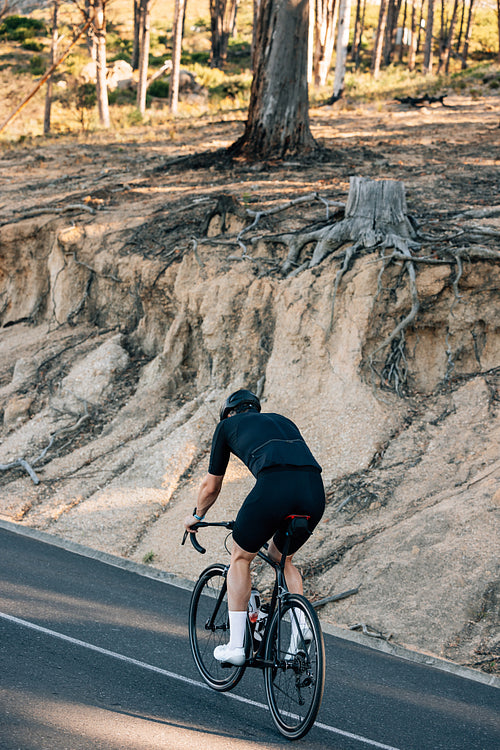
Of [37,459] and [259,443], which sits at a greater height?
[259,443]

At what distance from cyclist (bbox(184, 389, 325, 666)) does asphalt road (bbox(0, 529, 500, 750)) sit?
0.49m

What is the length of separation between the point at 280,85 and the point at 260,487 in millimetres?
14339

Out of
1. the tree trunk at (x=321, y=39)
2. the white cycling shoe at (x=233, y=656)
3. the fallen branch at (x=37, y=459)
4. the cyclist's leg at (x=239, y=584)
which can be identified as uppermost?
the tree trunk at (x=321, y=39)

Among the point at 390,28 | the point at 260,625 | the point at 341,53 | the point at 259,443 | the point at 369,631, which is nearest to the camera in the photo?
the point at 259,443

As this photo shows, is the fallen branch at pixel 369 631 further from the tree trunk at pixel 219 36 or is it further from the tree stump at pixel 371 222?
the tree trunk at pixel 219 36

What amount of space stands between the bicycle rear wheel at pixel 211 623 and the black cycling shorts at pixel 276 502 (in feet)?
2.48

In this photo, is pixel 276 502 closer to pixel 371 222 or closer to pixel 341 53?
pixel 371 222

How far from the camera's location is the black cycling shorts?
4.23 m

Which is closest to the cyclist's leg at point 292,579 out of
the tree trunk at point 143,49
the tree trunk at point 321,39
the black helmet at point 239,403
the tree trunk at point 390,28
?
the black helmet at point 239,403


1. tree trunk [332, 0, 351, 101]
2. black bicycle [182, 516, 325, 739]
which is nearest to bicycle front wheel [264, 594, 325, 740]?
black bicycle [182, 516, 325, 739]

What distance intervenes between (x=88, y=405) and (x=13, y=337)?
390 cm

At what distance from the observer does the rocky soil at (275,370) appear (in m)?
7.62

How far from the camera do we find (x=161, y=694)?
189 inches

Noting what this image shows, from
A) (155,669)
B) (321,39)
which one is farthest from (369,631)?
(321,39)
